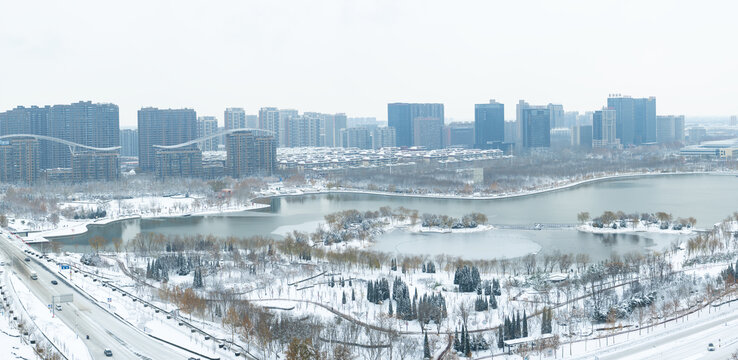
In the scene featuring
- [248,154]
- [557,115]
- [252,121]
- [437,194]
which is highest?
[557,115]

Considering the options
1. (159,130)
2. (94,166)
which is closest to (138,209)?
(94,166)

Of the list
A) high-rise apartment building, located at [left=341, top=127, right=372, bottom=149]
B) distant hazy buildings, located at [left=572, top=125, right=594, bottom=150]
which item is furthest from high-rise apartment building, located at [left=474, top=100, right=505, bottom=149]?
high-rise apartment building, located at [left=341, top=127, right=372, bottom=149]

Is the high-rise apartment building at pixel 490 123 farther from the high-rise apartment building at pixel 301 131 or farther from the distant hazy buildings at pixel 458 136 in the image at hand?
the high-rise apartment building at pixel 301 131

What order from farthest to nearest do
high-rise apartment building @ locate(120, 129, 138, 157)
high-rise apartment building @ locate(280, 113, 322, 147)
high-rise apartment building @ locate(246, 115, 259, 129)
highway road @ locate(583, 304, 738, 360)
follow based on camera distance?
high-rise apartment building @ locate(246, 115, 259, 129) < high-rise apartment building @ locate(280, 113, 322, 147) < high-rise apartment building @ locate(120, 129, 138, 157) < highway road @ locate(583, 304, 738, 360)

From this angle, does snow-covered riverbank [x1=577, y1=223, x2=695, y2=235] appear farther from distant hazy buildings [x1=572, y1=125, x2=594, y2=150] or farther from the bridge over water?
distant hazy buildings [x1=572, y1=125, x2=594, y2=150]

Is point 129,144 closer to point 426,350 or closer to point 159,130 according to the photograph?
point 159,130

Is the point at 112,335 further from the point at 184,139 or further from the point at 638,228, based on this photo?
the point at 184,139

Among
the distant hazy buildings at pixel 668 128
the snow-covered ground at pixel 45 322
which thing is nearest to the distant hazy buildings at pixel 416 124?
the distant hazy buildings at pixel 668 128
